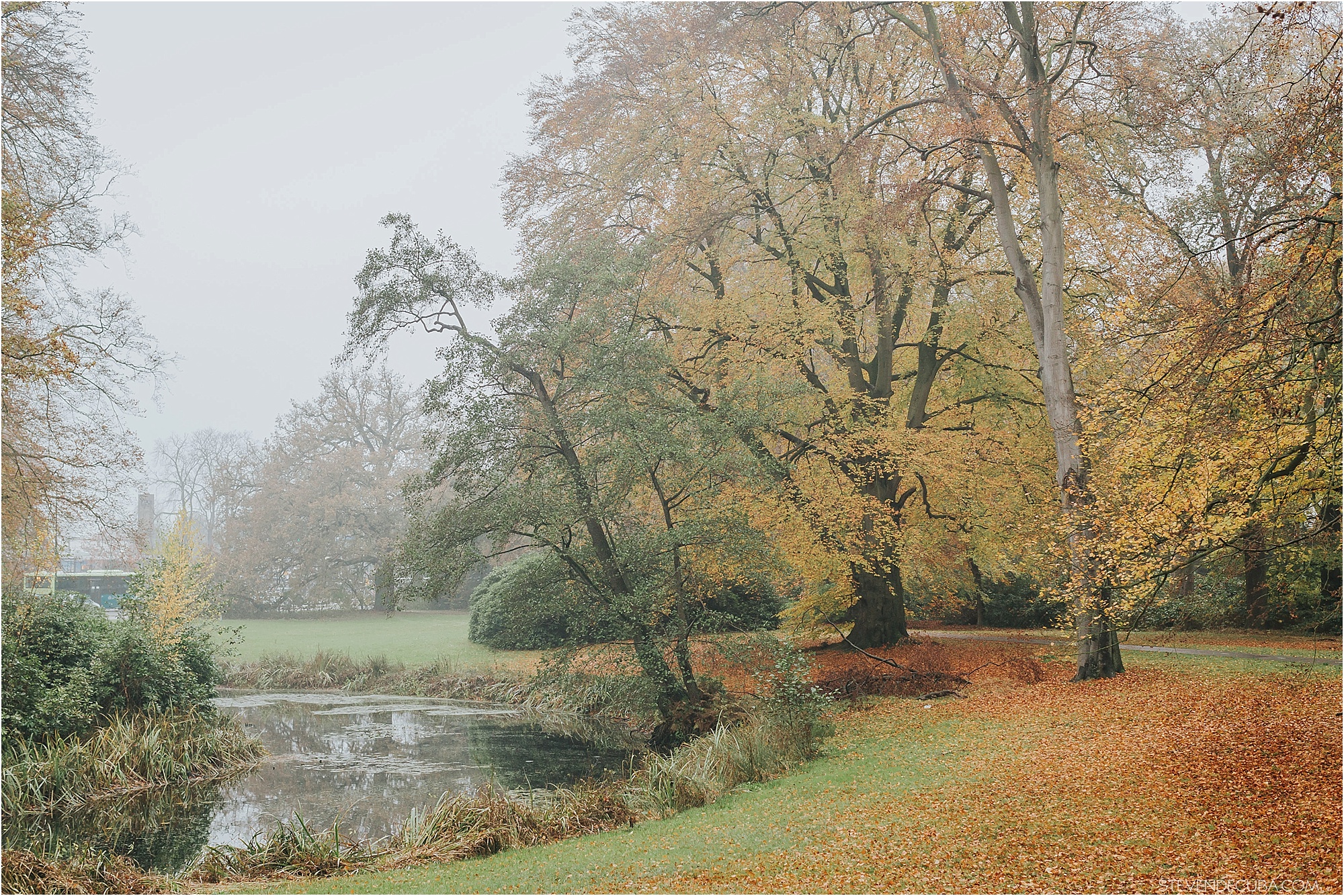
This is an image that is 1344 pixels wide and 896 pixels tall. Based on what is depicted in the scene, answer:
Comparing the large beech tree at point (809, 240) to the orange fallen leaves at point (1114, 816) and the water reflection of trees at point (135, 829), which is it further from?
the water reflection of trees at point (135, 829)

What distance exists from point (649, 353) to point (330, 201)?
1808 centimetres

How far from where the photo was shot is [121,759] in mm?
11703

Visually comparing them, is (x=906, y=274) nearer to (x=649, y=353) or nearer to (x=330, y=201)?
(x=649, y=353)

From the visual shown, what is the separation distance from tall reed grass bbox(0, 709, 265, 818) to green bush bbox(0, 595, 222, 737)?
0.83 feet

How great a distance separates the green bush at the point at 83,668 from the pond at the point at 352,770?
5.00 ft

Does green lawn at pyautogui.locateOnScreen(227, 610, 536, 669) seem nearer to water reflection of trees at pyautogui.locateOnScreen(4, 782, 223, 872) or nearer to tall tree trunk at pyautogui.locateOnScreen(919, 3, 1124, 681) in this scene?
water reflection of trees at pyautogui.locateOnScreen(4, 782, 223, 872)

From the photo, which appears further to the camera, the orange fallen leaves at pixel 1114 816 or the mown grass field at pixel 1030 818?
the mown grass field at pixel 1030 818

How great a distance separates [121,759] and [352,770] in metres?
3.03

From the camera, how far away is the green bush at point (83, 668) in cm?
1127

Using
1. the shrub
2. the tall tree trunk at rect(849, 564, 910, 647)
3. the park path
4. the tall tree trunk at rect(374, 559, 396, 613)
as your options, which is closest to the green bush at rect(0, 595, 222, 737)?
the shrub

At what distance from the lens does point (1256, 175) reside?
6.85 m

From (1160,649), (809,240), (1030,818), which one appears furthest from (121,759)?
(1160,649)

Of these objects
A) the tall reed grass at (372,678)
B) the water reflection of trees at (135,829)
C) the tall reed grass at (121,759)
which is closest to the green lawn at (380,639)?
the tall reed grass at (372,678)

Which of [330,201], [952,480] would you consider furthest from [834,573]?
[330,201]
